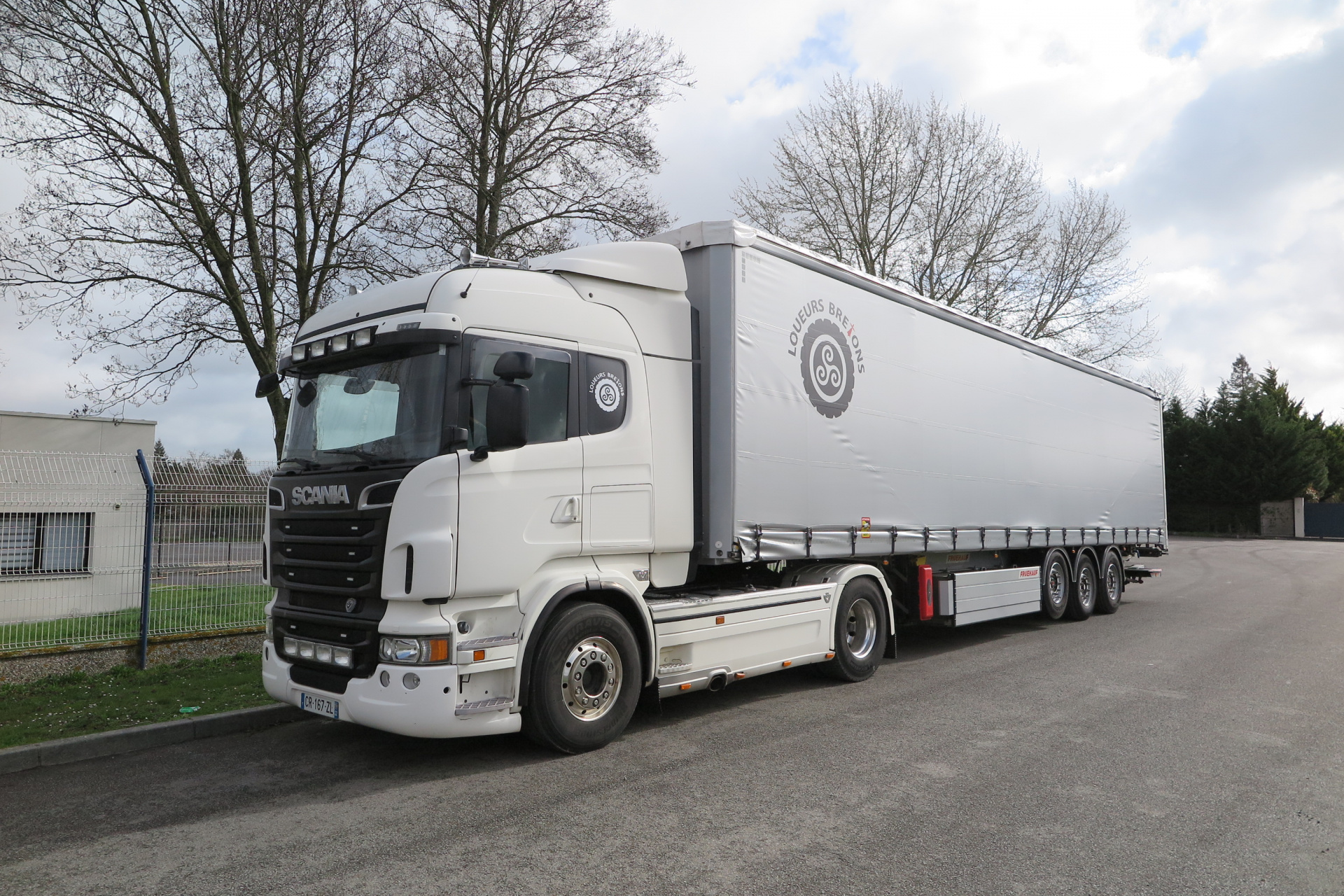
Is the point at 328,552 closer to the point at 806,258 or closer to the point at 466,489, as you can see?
the point at 466,489

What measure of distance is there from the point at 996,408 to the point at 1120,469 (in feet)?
16.0

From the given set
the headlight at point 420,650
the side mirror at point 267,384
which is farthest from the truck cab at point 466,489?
the side mirror at point 267,384

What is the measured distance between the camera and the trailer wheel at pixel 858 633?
8031 millimetres

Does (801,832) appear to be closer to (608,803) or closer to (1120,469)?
(608,803)

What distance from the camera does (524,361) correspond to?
527 centimetres

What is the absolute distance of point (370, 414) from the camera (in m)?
5.61

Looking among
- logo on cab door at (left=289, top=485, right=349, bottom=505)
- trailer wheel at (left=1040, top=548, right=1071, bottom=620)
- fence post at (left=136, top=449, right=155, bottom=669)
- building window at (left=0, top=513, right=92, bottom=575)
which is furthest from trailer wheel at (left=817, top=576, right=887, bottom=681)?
building window at (left=0, top=513, right=92, bottom=575)

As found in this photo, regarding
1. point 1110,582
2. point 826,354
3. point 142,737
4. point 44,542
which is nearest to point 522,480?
point 142,737

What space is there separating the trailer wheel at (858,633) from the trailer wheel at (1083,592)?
228 inches

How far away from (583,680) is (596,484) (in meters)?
1.29

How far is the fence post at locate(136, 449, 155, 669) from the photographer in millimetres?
8320

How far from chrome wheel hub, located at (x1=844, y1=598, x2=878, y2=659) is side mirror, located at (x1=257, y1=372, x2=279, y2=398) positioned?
A: 534cm

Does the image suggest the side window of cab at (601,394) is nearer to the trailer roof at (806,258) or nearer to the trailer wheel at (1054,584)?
the trailer roof at (806,258)

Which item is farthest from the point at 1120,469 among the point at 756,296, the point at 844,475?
the point at 756,296
